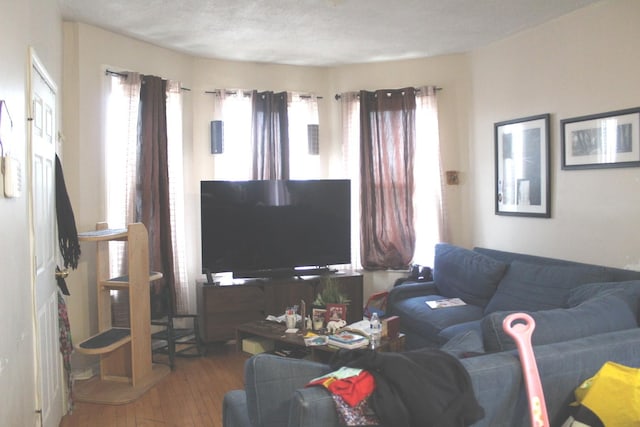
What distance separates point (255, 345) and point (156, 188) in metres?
1.64

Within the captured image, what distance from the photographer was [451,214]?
16.0 feet

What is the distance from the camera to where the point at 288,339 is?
3162mm

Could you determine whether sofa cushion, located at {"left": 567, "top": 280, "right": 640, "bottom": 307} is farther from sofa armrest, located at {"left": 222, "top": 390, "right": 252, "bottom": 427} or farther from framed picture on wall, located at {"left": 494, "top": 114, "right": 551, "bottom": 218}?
sofa armrest, located at {"left": 222, "top": 390, "right": 252, "bottom": 427}

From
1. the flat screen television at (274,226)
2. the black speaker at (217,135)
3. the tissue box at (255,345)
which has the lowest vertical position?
the tissue box at (255,345)

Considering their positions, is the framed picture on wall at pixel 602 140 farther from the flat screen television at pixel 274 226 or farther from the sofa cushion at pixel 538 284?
the flat screen television at pixel 274 226

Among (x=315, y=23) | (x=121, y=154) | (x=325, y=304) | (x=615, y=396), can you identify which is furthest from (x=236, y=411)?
(x=315, y=23)

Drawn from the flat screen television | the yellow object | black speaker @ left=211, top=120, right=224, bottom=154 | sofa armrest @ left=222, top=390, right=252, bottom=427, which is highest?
black speaker @ left=211, top=120, right=224, bottom=154

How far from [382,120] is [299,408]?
12.9 ft

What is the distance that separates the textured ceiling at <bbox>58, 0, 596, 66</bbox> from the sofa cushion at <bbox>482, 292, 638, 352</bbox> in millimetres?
2345

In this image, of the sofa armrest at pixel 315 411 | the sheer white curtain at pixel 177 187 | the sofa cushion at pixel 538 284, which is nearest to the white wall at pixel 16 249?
the sofa armrest at pixel 315 411

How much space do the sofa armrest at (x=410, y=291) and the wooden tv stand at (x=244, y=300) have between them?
51 centimetres

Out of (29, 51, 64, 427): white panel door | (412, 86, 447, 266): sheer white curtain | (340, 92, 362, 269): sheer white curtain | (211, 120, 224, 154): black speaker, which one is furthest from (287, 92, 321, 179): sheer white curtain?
(29, 51, 64, 427): white panel door

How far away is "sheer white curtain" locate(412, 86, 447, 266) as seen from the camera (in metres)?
4.80

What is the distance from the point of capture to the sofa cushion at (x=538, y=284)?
310 centimetres
